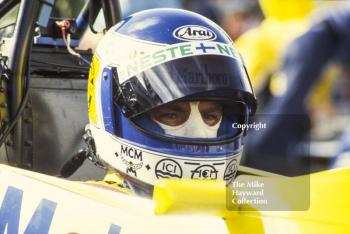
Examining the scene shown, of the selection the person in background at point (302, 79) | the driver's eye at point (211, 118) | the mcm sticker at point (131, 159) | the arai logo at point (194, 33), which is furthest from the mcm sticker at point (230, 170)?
the person in background at point (302, 79)

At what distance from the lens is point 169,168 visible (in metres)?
1.93

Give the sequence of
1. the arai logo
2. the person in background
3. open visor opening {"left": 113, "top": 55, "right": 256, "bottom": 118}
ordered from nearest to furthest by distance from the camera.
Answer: the person in background → open visor opening {"left": 113, "top": 55, "right": 256, "bottom": 118} → the arai logo

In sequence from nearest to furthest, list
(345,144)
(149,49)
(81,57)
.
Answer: (345,144) → (149,49) → (81,57)

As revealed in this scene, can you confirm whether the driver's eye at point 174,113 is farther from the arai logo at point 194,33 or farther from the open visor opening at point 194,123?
the arai logo at point 194,33

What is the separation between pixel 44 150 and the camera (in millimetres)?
2992

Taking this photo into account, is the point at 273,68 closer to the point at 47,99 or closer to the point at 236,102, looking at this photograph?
the point at 236,102

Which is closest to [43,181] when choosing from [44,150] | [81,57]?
[44,150]

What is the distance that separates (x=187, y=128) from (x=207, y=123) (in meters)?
0.05

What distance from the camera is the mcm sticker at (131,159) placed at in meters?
1.97

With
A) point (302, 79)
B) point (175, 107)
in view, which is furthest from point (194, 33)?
point (302, 79)

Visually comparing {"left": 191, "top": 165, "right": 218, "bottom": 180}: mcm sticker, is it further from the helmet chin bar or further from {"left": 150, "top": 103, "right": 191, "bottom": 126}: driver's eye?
{"left": 150, "top": 103, "right": 191, "bottom": 126}: driver's eye

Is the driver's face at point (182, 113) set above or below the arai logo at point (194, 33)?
below

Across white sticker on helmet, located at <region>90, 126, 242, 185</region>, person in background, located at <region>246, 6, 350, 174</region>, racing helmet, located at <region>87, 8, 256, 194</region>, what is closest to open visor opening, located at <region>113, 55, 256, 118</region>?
racing helmet, located at <region>87, 8, 256, 194</region>

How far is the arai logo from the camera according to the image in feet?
6.60
